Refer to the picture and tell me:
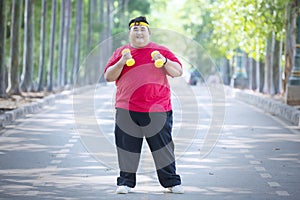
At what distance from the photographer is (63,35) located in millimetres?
53781

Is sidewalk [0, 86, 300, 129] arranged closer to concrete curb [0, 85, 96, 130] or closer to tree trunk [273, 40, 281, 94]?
concrete curb [0, 85, 96, 130]

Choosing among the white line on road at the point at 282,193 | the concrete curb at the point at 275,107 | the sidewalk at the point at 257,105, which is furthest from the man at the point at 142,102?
the concrete curb at the point at 275,107

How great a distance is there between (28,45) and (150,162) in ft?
87.2

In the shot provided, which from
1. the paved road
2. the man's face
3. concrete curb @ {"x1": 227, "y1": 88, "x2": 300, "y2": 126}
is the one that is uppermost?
the man's face

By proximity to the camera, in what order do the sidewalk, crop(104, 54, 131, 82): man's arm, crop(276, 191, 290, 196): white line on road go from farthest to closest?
the sidewalk, crop(276, 191, 290, 196): white line on road, crop(104, 54, 131, 82): man's arm

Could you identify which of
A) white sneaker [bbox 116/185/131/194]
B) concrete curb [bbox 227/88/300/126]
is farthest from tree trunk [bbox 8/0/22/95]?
white sneaker [bbox 116/185/131/194]

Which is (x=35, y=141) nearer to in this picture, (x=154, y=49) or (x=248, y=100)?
(x=154, y=49)

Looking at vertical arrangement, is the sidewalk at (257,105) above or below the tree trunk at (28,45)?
below

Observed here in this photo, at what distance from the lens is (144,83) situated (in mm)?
10477

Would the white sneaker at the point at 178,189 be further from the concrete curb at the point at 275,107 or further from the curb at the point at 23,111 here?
the concrete curb at the point at 275,107

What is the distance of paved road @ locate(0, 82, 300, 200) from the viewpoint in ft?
36.6

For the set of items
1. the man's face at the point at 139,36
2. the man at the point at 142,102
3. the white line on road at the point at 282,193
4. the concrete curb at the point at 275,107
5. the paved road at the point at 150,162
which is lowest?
the concrete curb at the point at 275,107

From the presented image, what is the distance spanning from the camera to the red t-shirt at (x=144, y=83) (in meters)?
10.5

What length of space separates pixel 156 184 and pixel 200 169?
1867 mm
